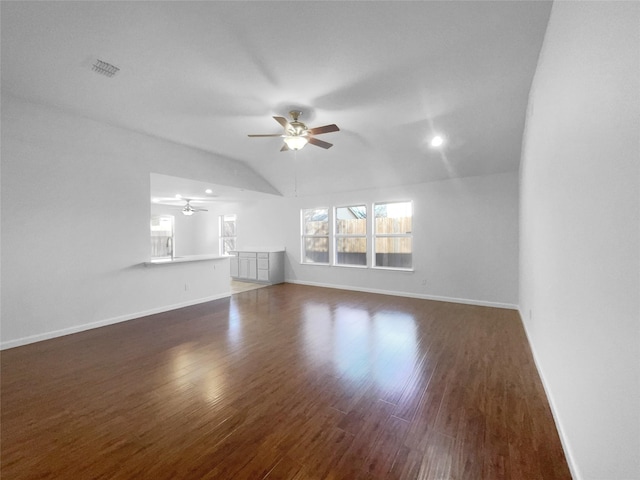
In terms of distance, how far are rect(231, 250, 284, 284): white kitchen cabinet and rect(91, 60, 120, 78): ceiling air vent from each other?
4.64m

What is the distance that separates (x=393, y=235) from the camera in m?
5.68

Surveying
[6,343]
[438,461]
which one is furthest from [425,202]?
[6,343]

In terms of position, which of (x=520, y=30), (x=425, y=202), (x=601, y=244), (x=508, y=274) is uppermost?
(x=520, y=30)

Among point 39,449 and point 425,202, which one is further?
point 425,202

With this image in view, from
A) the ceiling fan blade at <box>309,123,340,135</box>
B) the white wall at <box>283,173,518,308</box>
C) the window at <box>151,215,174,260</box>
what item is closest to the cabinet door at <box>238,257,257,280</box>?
the white wall at <box>283,173,518,308</box>

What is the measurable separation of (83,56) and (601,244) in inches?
158

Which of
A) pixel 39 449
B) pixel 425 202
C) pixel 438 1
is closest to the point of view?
pixel 39 449

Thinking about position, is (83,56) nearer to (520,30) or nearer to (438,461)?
(520,30)

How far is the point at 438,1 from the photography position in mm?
1790

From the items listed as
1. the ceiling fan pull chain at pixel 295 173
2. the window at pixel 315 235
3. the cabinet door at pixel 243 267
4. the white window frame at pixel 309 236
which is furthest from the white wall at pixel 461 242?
the cabinet door at pixel 243 267

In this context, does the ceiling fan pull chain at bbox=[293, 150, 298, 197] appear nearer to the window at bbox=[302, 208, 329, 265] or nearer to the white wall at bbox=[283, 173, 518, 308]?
the window at bbox=[302, 208, 329, 265]

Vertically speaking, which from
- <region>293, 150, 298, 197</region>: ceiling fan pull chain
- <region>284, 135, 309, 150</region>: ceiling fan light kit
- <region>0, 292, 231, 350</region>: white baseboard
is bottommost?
<region>0, 292, 231, 350</region>: white baseboard

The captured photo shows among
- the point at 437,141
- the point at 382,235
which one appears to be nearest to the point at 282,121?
the point at 437,141

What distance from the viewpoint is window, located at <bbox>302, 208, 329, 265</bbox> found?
22.0 ft
